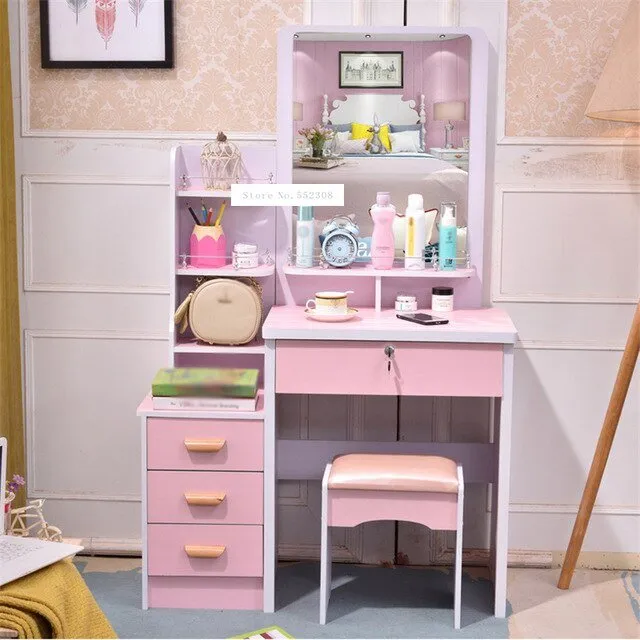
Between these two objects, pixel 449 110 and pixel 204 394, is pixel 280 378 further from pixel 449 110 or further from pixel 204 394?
pixel 449 110

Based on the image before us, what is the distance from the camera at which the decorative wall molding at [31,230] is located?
10.7 feet

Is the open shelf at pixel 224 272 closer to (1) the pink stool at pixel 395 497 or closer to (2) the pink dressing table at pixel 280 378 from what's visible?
(2) the pink dressing table at pixel 280 378

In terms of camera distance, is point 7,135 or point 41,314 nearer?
point 7,135

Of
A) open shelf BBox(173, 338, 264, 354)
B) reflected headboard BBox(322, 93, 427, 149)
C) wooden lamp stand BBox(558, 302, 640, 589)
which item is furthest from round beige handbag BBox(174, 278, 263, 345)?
wooden lamp stand BBox(558, 302, 640, 589)

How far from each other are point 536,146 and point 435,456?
39.9 inches

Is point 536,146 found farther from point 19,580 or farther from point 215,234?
point 19,580

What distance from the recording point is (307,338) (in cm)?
285

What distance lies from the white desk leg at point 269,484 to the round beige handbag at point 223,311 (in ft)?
0.86

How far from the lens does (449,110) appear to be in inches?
123

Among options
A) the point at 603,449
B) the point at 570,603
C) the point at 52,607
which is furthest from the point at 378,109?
the point at 52,607

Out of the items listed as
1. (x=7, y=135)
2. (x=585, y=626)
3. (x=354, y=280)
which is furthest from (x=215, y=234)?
(x=585, y=626)

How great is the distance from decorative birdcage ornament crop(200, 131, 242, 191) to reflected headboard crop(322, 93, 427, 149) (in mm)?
323

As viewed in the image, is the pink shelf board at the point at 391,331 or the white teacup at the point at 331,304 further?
the white teacup at the point at 331,304

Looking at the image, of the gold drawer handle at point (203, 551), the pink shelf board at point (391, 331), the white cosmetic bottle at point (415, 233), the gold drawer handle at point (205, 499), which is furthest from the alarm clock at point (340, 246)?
the gold drawer handle at point (203, 551)
